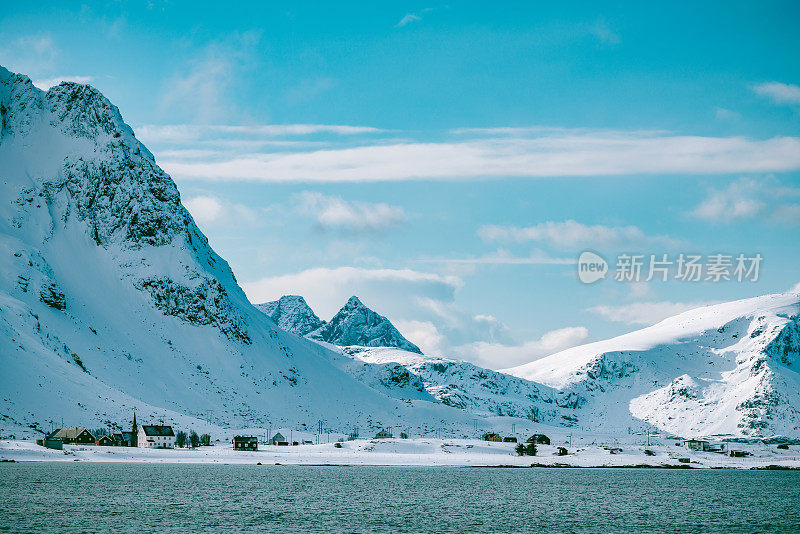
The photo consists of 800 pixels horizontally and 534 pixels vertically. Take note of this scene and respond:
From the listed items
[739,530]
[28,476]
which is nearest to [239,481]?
[28,476]

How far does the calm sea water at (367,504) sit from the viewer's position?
94.9 m

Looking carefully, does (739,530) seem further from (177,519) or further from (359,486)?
(359,486)

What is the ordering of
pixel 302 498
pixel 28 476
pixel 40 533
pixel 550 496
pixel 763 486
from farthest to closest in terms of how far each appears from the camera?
pixel 763 486
pixel 28 476
pixel 550 496
pixel 302 498
pixel 40 533

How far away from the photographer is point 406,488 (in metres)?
152

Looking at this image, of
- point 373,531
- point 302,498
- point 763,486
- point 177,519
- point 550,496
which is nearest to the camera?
point 373,531

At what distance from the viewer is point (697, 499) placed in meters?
140

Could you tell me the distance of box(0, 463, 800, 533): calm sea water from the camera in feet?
311

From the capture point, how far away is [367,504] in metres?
119

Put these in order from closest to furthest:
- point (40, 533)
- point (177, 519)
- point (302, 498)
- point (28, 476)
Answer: point (40, 533)
point (177, 519)
point (302, 498)
point (28, 476)

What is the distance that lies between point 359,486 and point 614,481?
198 ft

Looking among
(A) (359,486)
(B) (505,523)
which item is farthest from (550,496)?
(B) (505,523)

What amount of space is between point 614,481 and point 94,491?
342ft

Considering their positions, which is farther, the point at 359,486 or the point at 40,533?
the point at 359,486

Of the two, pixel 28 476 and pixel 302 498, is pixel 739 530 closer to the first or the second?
pixel 302 498
